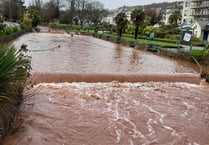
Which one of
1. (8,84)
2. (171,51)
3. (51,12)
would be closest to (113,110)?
(8,84)

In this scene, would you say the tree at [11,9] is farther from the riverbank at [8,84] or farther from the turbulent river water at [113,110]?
the riverbank at [8,84]

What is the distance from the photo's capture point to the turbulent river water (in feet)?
23.1

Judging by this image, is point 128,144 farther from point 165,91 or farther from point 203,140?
point 165,91

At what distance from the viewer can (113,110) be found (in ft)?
29.6

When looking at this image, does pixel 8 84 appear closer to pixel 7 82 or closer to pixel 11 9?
pixel 7 82

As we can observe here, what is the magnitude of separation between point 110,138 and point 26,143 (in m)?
2.04

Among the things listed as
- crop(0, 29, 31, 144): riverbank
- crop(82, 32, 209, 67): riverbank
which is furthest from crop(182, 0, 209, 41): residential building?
crop(0, 29, 31, 144): riverbank

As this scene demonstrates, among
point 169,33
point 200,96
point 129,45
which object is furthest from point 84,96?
point 169,33

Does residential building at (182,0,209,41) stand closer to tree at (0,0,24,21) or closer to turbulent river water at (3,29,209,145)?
tree at (0,0,24,21)

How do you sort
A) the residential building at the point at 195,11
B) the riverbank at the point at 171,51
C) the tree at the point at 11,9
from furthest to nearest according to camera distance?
the tree at the point at 11,9, the residential building at the point at 195,11, the riverbank at the point at 171,51

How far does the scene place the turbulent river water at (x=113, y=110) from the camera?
23.1 feet

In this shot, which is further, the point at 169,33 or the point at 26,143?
the point at 169,33

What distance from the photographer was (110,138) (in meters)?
7.00

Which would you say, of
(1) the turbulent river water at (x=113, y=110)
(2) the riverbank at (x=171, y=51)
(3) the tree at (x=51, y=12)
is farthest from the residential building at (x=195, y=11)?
(1) the turbulent river water at (x=113, y=110)
